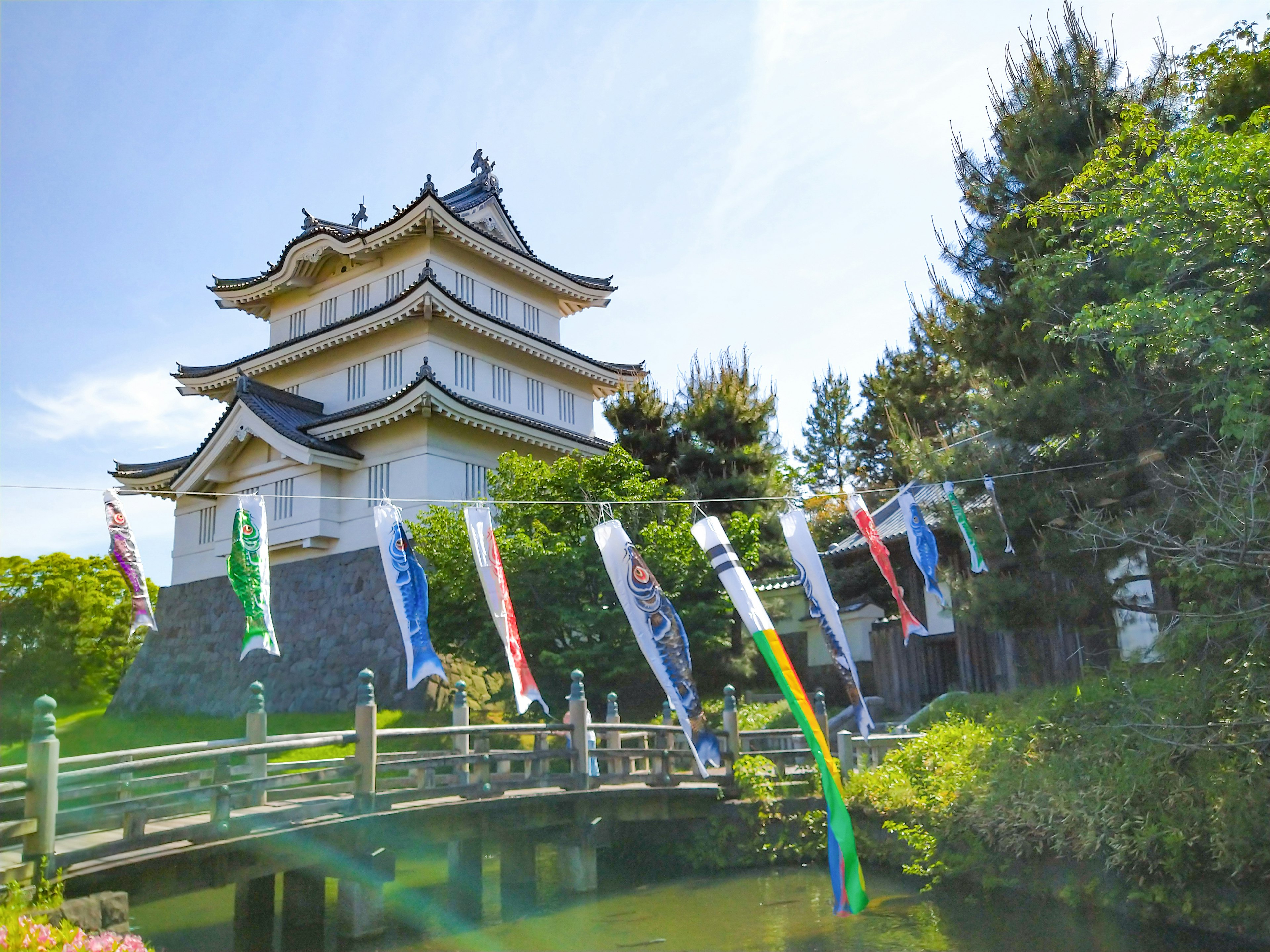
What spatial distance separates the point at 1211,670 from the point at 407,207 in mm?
21078

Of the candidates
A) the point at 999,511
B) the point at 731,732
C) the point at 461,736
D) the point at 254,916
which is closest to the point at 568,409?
the point at 731,732

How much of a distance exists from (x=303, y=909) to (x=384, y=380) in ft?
53.2

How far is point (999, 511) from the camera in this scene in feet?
45.6

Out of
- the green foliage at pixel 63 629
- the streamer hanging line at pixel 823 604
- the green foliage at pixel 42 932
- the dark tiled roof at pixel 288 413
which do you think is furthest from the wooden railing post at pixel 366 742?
the green foliage at pixel 63 629

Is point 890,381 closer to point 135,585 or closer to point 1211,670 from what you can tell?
point 1211,670

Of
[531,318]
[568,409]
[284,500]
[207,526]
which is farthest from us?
[531,318]

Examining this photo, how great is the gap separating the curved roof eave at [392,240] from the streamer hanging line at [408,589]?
1382 cm

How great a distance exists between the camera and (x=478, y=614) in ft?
62.3

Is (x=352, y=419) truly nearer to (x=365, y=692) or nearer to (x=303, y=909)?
(x=365, y=692)

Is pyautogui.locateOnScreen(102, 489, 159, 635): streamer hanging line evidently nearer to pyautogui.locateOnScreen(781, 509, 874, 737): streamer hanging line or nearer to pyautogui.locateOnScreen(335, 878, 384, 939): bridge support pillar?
pyautogui.locateOnScreen(335, 878, 384, 939): bridge support pillar

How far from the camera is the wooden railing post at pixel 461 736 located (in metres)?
12.2

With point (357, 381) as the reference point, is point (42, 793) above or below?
below

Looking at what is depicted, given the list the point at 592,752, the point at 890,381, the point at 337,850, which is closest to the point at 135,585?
the point at 337,850

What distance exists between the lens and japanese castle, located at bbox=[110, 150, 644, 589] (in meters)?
23.0
